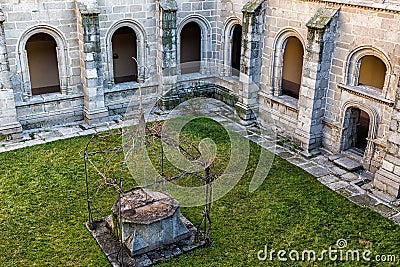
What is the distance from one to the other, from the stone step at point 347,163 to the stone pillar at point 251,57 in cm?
356

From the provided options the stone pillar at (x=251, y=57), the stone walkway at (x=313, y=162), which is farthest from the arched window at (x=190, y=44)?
the stone pillar at (x=251, y=57)

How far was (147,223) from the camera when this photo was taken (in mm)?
8422

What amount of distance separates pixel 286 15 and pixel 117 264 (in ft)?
27.9

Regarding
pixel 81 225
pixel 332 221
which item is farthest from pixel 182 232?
pixel 332 221

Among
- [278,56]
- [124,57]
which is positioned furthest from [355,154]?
[124,57]

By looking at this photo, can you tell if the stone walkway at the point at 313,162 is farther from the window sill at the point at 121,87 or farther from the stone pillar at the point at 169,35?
the stone pillar at the point at 169,35

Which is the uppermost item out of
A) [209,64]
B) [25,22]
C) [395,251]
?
[25,22]

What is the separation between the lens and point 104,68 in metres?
14.6

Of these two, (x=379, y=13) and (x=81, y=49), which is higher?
(x=379, y=13)

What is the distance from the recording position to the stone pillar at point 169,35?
14578mm

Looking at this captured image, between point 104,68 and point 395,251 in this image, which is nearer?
point 395,251

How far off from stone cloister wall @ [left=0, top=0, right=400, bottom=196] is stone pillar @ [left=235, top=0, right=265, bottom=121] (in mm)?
32

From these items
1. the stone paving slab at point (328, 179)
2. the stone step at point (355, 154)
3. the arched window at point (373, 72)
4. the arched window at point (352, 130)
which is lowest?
the stone paving slab at point (328, 179)

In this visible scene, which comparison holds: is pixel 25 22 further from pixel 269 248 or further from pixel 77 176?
pixel 269 248
